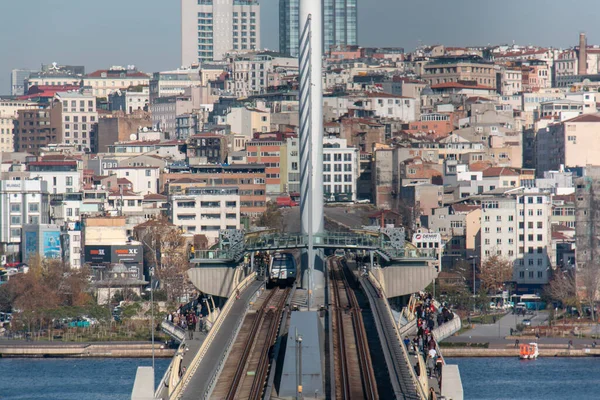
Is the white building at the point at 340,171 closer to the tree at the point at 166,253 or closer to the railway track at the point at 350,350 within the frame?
the tree at the point at 166,253

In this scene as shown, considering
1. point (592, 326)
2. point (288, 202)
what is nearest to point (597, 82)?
point (288, 202)

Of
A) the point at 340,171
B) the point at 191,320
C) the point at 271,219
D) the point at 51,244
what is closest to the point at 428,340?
the point at 191,320

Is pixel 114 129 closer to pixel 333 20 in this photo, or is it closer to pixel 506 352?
pixel 333 20

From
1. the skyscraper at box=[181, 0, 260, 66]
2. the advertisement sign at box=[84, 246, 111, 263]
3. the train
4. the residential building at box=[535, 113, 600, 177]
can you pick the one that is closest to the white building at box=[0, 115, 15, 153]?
the skyscraper at box=[181, 0, 260, 66]

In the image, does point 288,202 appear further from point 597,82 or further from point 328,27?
point 328,27

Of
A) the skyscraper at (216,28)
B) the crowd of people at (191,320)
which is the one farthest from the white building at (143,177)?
the skyscraper at (216,28)

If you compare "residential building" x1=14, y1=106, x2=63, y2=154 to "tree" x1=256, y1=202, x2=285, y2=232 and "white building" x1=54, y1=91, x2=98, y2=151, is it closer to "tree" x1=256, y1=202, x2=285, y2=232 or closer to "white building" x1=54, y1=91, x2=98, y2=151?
"white building" x1=54, y1=91, x2=98, y2=151
